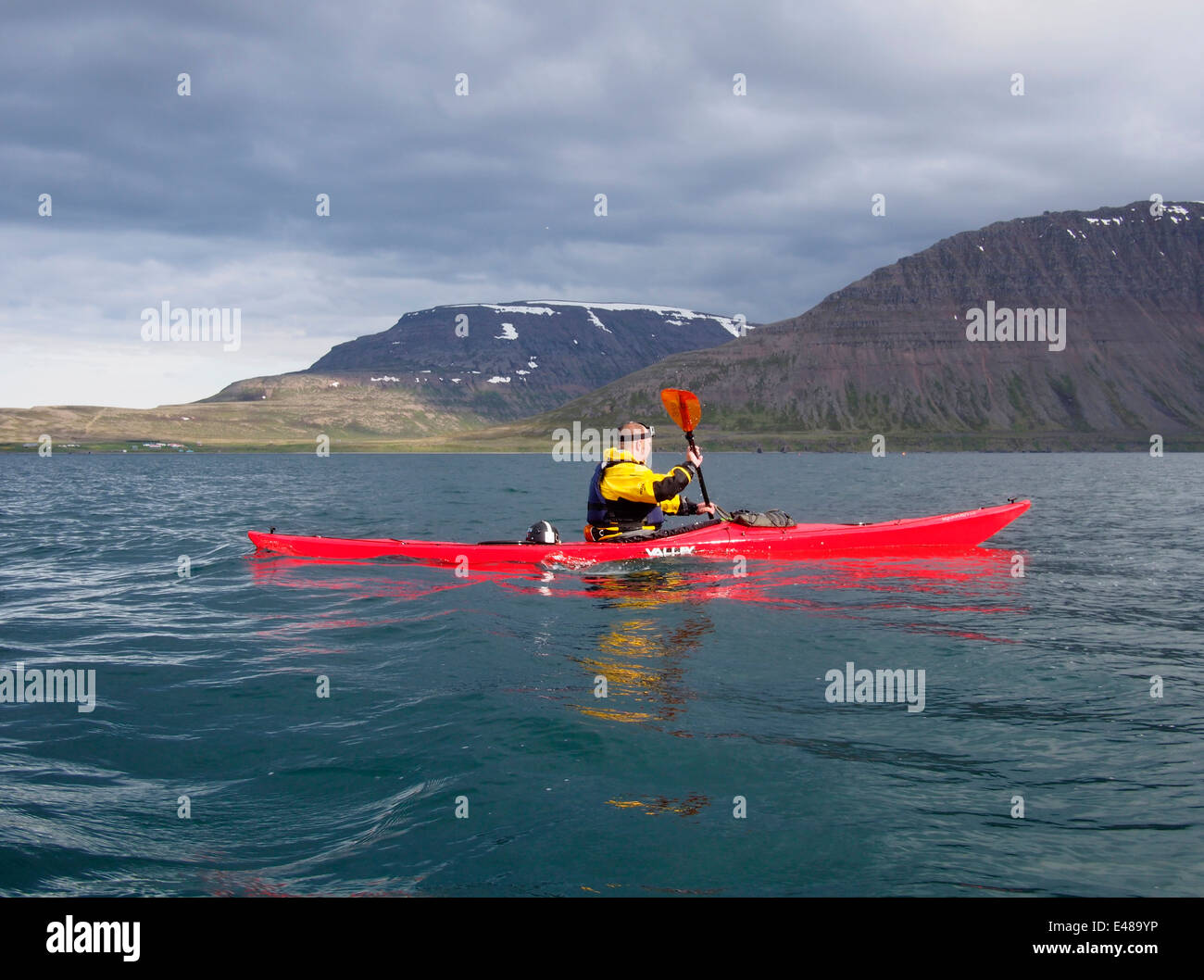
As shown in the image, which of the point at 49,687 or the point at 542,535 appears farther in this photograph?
the point at 542,535

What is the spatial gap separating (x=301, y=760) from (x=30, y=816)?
1915mm

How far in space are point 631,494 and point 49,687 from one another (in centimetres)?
954

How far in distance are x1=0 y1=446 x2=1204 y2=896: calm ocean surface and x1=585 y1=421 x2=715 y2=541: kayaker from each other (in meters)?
1.05

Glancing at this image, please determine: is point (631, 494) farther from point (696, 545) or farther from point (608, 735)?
point (608, 735)

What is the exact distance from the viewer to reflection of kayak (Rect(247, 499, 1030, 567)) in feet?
52.2

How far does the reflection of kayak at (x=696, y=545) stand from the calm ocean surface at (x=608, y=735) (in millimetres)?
447

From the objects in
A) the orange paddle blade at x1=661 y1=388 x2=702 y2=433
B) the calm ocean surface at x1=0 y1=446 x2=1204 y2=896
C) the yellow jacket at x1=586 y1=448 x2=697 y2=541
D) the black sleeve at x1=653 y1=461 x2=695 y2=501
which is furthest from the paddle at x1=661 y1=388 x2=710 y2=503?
the calm ocean surface at x1=0 y1=446 x2=1204 y2=896

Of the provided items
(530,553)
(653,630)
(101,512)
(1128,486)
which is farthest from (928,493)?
(101,512)

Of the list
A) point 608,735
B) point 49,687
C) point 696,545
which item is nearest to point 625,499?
point 696,545

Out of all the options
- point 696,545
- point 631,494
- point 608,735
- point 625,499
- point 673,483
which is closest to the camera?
point 608,735

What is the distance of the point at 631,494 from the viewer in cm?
1585

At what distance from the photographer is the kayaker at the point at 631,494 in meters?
15.1

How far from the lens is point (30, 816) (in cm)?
604

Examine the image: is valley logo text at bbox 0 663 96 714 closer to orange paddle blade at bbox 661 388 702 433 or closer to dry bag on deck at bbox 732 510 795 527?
orange paddle blade at bbox 661 388 702 433
